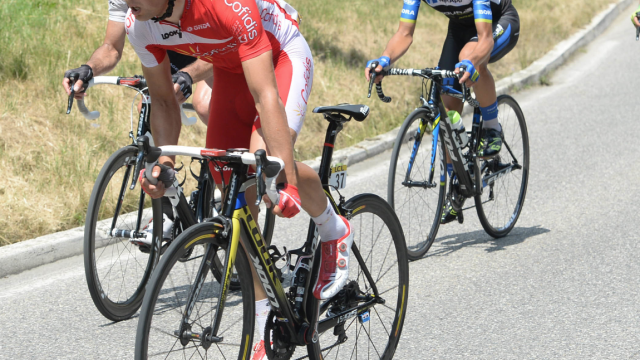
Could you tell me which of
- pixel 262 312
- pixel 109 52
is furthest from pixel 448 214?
pixel 262 312

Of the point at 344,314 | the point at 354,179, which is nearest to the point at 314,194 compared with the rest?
the point at 344,314

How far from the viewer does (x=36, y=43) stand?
8445 millimetres

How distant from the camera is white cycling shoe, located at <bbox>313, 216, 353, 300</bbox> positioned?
11.3 ft

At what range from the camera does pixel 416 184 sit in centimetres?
558

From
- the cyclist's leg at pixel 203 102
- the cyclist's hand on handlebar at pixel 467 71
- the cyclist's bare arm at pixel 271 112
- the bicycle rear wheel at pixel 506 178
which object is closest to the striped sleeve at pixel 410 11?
the cyclist's hand on handlebar at pixel 467 71

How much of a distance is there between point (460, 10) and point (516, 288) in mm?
2064

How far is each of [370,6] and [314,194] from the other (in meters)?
10.5

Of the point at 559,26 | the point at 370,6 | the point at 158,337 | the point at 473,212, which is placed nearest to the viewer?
the point at 158,337

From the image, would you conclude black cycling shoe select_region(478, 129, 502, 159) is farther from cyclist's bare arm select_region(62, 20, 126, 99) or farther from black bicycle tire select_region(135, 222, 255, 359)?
black bicycle tire select_region(135, 222, 255, 359)

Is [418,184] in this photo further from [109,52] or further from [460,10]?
[109,52]

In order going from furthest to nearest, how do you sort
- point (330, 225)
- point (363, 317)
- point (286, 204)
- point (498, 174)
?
point (498, 174) → point (363, 317) → point (330, 225) → point (286, 204)

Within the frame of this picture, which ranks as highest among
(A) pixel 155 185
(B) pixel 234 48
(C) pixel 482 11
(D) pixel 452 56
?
(C) pixel 482 11

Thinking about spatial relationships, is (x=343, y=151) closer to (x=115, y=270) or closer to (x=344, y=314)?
(x=115, y=270)

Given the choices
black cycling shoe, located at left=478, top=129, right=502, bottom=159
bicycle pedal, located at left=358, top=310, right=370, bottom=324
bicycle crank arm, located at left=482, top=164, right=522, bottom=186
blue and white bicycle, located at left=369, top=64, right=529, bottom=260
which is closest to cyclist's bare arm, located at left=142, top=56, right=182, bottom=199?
bicycle pedal, located at left=358, top=310, right=370, bottom=324
